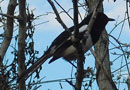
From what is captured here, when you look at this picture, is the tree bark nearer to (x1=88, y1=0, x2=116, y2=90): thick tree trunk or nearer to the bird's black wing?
the bird's black wing

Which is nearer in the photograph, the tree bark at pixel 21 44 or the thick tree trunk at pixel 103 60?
the tree bark at pixel 21 44

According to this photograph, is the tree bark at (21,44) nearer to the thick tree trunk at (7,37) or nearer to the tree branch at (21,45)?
the tree branch at (21,45)

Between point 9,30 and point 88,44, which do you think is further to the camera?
point 88,44

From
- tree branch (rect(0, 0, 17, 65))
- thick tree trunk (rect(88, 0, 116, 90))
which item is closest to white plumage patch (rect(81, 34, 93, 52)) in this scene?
thick tree trunk (rect(88, 0, 116, 90))

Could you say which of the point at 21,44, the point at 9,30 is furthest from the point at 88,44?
the point at 21,44

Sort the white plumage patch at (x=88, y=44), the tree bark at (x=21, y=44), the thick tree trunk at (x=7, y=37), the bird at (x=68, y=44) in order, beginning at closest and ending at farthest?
the tree bark at (x=21, y=44), the thick tree trunk at (x=7, y=37), the bird at (x=68, y=44), the white plumage patch at (x=88, y=44)

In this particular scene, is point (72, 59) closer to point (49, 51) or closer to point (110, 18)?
point (49, 51)

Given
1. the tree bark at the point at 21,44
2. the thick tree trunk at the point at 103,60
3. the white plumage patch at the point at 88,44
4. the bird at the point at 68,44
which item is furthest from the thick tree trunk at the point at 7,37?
the thick tree trunk at the point at 103,60

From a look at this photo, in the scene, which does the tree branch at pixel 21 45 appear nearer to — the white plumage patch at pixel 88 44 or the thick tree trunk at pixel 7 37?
the thick tree trunk at pixel 7 37

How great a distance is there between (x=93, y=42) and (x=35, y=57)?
0.95 meters

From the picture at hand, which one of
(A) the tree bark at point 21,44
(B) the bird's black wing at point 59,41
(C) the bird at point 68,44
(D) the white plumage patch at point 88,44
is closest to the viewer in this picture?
(A) the tree bark at point 21,44

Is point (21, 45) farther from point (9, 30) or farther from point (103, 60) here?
point (103, 60)

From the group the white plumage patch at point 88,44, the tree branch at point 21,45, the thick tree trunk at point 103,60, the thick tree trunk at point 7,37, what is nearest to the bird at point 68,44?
the white plumage patch at point 88,44

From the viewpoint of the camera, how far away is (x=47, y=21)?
371cm
